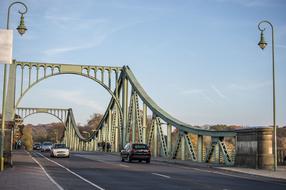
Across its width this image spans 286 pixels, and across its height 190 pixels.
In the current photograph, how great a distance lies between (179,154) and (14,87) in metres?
26.2

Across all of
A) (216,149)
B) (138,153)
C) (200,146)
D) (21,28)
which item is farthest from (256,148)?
(21,28)

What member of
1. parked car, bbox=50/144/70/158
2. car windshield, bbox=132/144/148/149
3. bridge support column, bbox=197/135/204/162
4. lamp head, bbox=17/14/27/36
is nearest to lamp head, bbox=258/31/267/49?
bridge support column, bbox=197/135/204/162

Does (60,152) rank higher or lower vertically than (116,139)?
lower

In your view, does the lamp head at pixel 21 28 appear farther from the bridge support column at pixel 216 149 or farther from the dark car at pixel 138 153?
the dark car at pixel 138 153

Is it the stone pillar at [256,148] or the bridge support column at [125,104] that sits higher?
the bridge support column at [125,104]

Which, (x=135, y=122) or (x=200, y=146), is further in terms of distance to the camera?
(x=135, y=122)

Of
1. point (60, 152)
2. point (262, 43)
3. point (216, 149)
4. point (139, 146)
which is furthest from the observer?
point (60, 152)

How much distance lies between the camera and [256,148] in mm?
28109

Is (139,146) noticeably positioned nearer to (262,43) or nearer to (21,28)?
(262,43)

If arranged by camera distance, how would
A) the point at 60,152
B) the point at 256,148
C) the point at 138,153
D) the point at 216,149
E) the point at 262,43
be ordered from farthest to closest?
1. the point at 60,152
2. the point at 138,153
3. the point at 216,149
4. the point at 262,43
5. the point at 256,148

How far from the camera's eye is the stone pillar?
27.8 m

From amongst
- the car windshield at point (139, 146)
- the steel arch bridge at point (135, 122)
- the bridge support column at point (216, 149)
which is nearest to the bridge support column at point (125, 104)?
the steel arch bridge at point (135, 122)

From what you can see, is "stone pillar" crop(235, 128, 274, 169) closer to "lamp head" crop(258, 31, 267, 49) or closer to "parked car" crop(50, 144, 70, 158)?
"lamp head" crop(258, 31, 267, 49)

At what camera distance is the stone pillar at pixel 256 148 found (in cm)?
2777
